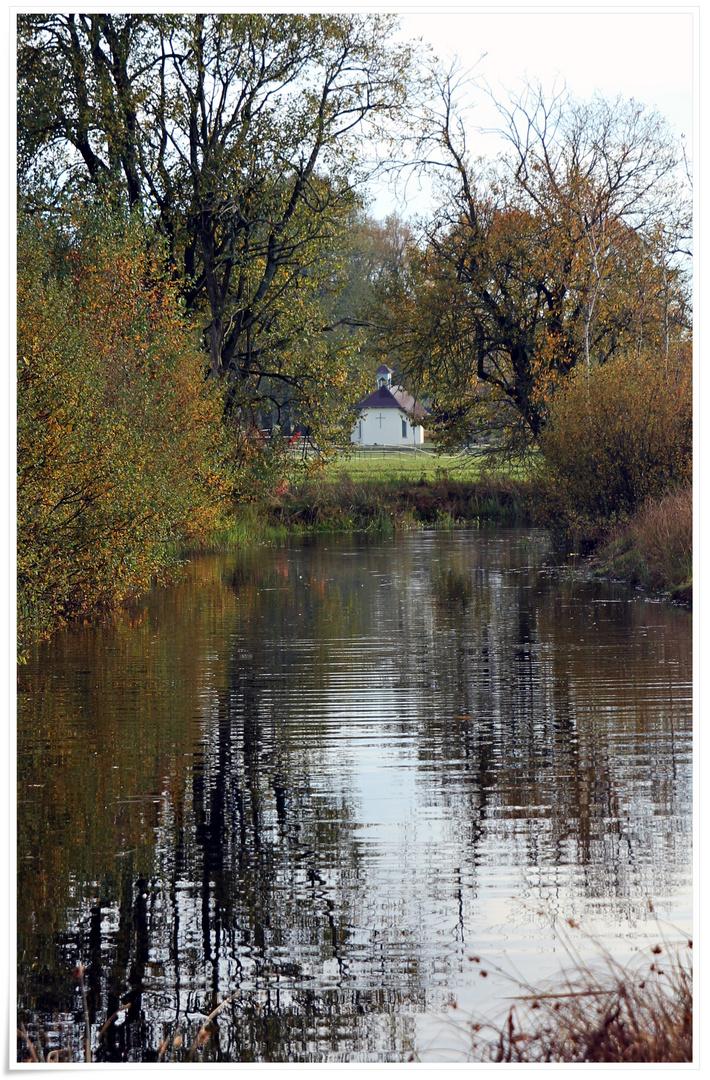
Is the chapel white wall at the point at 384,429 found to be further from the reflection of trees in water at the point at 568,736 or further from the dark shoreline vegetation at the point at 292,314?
the reflection of trees in water at the point at 568,736

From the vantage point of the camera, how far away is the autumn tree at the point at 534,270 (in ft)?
112

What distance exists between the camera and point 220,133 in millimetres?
29500

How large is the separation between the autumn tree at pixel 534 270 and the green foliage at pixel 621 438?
744cm

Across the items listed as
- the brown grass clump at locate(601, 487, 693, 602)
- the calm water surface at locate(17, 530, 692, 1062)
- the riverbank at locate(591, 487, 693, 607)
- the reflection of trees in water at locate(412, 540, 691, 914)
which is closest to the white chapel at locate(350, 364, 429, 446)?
the riverbank at locate(591, 487, 693, 607)

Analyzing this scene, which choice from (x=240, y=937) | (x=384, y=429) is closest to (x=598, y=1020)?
(x=240, y=937)

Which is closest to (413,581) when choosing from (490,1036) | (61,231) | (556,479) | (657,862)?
(556,479)

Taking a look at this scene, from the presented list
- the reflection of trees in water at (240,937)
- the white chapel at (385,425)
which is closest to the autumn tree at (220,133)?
the reflection of trees in water at (240,937)

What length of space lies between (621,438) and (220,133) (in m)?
12.8

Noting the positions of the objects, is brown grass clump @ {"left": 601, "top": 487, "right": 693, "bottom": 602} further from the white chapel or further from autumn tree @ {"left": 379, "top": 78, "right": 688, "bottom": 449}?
the white chapel

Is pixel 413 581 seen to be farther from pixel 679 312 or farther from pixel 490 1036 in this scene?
pixel 490 1036

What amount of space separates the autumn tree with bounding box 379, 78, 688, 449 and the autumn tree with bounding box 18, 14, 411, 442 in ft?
19.1

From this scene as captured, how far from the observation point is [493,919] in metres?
6.23

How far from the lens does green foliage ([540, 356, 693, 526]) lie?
23.6m
